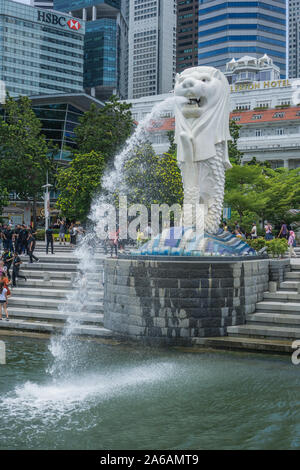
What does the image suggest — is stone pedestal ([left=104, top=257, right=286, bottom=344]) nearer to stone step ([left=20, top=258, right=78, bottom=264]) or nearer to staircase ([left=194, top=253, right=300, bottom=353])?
staircase ([left=194, top=253, right=300, bottom=353])

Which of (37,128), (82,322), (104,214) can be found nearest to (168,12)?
(37,128)

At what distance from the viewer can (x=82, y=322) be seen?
15219 mm

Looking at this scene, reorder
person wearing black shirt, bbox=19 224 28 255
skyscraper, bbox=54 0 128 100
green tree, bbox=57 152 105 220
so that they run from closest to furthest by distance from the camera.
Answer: person wearing black shirt, bbox=19 224 28 255 → green tree, bbox=57 152 105 220 → skyscraper, bbox=54 0 128 100

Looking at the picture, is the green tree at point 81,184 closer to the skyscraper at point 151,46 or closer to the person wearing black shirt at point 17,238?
the person wearing black shirt at point 17,238

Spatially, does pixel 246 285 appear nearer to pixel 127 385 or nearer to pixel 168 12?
pixel 127 385

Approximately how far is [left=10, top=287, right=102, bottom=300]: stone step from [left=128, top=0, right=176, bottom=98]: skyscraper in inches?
7182

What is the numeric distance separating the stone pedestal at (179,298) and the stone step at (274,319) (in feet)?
1.01

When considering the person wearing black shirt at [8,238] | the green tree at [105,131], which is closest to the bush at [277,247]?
the person wearing black shirt at [8,238]

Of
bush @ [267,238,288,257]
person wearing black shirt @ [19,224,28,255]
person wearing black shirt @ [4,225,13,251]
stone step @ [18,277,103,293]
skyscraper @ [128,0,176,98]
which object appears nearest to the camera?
bush @ [267,238,288,257]

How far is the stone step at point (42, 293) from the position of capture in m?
16.7

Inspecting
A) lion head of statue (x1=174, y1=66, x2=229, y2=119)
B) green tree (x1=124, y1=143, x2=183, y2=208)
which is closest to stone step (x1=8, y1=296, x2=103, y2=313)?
lion head of statue (x1=174, y1=66, x2=229, y2=119)

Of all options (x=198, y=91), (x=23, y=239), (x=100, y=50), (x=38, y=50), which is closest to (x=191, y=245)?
(x=198, y=91)

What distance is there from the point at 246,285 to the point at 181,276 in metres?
1.99

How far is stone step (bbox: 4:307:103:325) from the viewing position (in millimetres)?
15211
